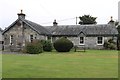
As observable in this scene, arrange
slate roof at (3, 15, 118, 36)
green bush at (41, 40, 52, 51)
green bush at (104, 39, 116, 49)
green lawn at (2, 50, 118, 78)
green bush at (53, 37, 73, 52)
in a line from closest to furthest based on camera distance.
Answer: green lawn at (2, 50, 118, 78) < green bush at (53, 37, 73, 52) < green bush at (41, 40, 52, 51) < green bush at (104, 39, 116, 49) < slate roof at (3, 15, 118, 36)

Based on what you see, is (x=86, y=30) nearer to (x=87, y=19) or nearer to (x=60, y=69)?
(x=87, y=19)

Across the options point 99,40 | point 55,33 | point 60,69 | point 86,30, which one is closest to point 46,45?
point 55,33

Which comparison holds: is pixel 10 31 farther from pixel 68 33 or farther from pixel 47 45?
pixel 68 33

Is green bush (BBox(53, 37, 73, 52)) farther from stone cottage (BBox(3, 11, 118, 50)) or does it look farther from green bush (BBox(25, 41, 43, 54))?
stone cottage (BBox(3, 11, 118, 50))

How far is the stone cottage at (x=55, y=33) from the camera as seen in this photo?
44.4m

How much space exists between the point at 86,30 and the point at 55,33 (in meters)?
6.15

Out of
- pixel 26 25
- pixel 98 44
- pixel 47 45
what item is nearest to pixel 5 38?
pixel 26 25

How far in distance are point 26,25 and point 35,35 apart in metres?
2.31

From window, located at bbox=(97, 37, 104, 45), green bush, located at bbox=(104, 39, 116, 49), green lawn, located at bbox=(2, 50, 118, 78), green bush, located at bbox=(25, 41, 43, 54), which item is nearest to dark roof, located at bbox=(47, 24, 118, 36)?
window, located at bbox=(97, 37, 104, 45)

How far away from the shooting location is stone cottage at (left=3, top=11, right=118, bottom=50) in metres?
44.4

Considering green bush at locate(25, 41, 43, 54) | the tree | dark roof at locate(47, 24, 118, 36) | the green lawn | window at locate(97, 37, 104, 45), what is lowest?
the green lawn

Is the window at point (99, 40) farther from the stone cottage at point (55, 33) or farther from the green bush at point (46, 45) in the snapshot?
the green bush at point (46, 45)

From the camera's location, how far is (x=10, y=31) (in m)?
45.2

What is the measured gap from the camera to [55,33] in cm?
5119
